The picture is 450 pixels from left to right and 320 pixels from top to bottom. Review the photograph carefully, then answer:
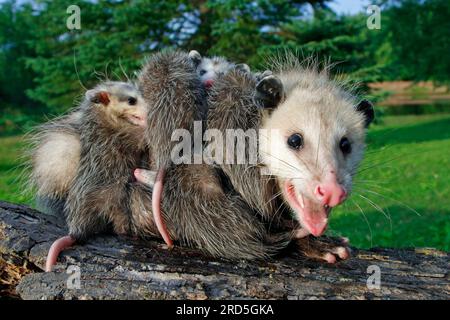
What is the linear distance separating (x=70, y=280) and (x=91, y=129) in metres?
0.80

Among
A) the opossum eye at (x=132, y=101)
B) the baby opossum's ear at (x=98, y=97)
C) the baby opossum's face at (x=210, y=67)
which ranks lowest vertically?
the opossum eye at (x=132, y=101)

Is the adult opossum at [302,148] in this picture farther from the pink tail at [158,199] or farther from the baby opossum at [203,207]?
the pink tail at [158,199]

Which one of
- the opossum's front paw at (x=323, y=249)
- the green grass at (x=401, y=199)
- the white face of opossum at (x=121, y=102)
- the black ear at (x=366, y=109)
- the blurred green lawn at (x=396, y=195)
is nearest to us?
the opossum's front paw at (x=323, y=249)

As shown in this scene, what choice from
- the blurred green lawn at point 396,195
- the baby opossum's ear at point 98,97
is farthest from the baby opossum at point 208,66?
the blurred green lawn at point 396,195

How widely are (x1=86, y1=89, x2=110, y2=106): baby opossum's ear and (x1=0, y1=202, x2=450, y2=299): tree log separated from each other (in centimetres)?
71

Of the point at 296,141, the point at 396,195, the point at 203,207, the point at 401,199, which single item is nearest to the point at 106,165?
the point at 203,207

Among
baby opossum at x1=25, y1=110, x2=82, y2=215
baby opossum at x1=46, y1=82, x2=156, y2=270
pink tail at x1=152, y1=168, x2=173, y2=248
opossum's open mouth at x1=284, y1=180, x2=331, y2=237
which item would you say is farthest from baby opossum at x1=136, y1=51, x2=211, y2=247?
opossum's open mouth at x1=284, y1=180, x2=331, y2=237

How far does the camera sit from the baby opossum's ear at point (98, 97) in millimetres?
2588

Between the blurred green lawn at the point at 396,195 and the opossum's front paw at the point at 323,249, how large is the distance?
7.9 inches

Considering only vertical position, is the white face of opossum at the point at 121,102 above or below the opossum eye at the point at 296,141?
above

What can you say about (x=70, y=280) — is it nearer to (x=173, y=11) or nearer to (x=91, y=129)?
(x=91, y=129)

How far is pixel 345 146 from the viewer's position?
2.13 m

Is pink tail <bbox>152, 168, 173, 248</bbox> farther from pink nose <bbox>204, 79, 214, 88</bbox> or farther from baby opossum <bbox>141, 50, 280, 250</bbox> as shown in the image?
pink nose <bbox>204, 79, 214, 88</bbox>

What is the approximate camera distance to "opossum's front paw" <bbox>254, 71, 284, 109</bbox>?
2105mm
